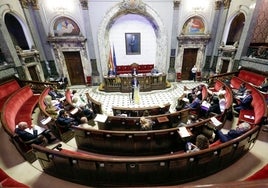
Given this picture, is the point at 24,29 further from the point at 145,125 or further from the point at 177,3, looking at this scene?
the point at 177,3

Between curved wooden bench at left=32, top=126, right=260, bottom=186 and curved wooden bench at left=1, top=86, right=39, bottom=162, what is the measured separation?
85 cm

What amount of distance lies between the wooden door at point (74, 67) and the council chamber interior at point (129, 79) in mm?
72

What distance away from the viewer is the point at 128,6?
31.7ft

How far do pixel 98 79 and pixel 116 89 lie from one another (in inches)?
81.4

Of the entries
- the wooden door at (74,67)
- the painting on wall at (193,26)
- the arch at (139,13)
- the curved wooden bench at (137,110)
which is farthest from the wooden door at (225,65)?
the wooden door at (74,67)

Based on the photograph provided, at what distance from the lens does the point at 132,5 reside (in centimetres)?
966

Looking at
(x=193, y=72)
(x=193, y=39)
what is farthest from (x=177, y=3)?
(x=193, y=72)

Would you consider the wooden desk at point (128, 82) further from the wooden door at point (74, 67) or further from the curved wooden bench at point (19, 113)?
the curved wooden bench at point (19, 113)

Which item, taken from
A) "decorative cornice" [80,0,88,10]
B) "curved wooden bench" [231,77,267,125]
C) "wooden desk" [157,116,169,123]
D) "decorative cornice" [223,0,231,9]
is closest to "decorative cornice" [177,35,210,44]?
"decorative cornice" [223,0,231,9]

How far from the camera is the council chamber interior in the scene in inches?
122

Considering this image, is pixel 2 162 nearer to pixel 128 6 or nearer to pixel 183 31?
pixel 128 6

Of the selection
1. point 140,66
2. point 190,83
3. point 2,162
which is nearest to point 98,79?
point 140,66

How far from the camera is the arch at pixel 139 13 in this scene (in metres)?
9.71

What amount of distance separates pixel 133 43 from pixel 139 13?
2225 millimetres
